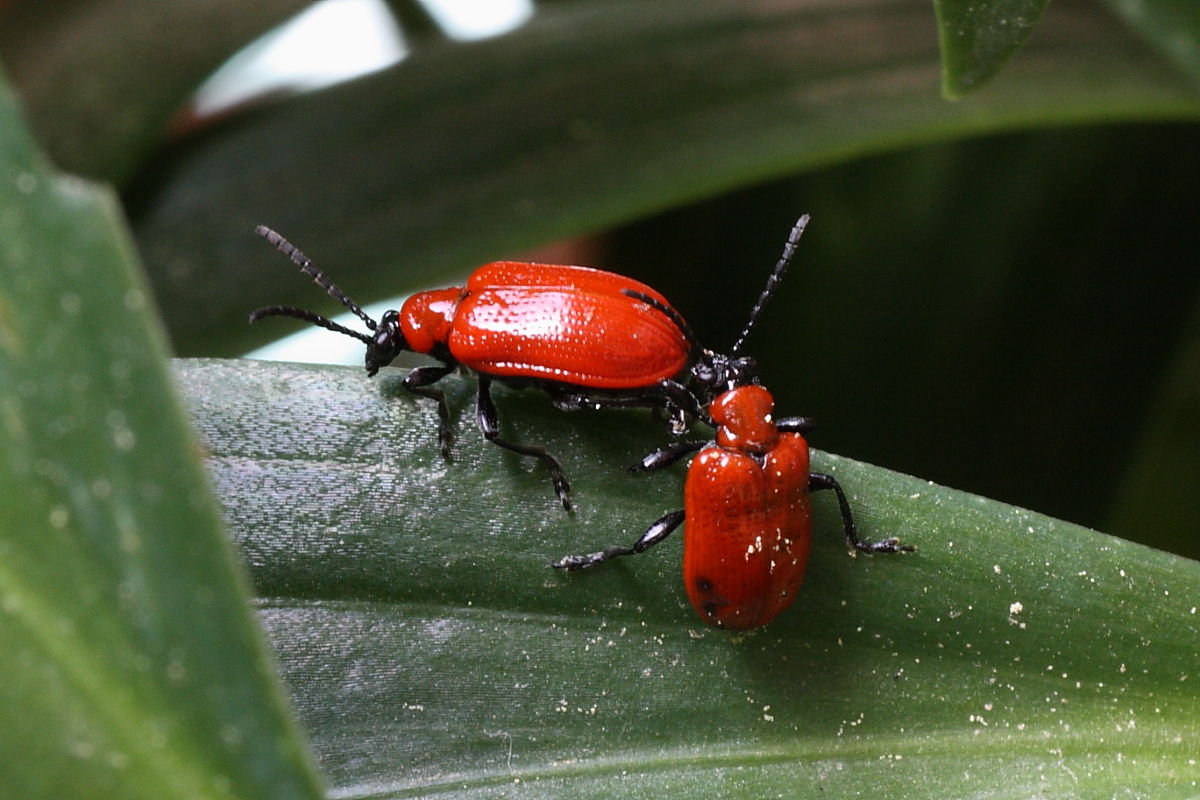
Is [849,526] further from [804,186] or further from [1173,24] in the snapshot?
[804,186]

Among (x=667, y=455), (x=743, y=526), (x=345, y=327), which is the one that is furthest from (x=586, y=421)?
(x=345, y=327)

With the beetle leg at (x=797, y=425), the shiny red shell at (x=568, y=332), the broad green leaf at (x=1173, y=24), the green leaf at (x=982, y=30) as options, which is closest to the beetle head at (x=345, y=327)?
the shiny red shell at (x=568, y=332)

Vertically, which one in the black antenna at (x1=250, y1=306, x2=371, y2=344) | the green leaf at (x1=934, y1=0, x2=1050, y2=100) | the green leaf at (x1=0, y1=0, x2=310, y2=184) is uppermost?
the green leaf at (x1=0, y1=0, x2=310, y2=184)

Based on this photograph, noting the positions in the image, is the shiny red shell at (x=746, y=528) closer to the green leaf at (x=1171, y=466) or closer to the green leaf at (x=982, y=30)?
the green leaf at (x=982, y=30)

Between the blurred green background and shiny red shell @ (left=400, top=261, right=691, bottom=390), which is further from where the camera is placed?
the blurred green background

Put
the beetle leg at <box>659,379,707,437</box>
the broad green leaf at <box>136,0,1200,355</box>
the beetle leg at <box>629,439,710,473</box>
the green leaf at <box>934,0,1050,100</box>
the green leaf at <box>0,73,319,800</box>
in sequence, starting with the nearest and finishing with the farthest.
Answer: the green leaf at <box>0,73,319,800</box> → the green leaf at <box>934,0,1050,100</box> → the beetle leg at <box>629,439,710,473</box> → the beetle leg at <box>659,379,707,437</box> → the broad green leaf at <box>136,0,1200,355</box>

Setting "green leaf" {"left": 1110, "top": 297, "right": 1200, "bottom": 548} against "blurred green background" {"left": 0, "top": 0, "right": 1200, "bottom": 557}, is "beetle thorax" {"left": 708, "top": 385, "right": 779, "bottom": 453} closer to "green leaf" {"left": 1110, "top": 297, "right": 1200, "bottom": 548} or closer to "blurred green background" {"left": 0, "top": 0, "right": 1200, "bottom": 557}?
"blurred green background" {"left": 0, "top": 0, "right": 1200, "bottom": 557}

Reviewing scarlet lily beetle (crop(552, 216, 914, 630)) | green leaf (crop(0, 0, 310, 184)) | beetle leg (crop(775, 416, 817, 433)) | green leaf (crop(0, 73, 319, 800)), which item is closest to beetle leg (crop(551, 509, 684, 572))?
scarlet lily beetle (crop(552, 216, 914, 630))
